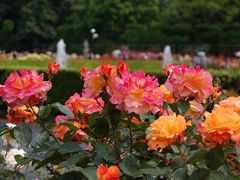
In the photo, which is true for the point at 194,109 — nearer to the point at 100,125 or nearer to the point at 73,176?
the point at 100,125

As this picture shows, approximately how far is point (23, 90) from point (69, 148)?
185 millimetres

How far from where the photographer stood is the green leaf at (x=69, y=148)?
4.97 feet

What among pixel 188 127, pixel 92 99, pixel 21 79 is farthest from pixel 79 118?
pixel 188 127

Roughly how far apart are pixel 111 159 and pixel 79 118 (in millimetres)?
255

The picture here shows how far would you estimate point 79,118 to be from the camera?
67.0 inches

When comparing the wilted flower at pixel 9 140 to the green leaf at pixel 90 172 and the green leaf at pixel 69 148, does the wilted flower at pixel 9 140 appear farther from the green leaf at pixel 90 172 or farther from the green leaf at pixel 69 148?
the green leaf at pixel 90 172

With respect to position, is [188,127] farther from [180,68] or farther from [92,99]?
[92,99]

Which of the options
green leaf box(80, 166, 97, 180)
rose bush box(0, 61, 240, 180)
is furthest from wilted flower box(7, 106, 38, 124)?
green leaf box(80, 166, 97, 180)

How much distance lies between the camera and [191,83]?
1.57 meters

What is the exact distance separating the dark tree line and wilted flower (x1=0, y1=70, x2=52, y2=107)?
21799 mm

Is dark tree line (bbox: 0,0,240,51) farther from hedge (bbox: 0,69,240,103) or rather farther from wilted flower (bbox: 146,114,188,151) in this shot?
wilted flower (bbox: 146,114,188,151)

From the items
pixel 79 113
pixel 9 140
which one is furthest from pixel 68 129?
pixel 9 140

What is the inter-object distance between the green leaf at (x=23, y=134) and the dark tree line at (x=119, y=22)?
21.8 m

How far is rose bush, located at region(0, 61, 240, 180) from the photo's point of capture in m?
1.35
